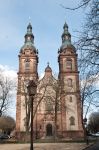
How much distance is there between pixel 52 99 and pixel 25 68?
10.8 meters

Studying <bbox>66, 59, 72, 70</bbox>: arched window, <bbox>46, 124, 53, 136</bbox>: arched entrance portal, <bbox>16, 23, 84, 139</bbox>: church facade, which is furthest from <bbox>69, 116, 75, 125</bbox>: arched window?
<bbox>66, 59, 72, 70</bbox>: arched window

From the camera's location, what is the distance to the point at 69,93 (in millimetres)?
61688

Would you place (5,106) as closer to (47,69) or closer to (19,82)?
(19,82)

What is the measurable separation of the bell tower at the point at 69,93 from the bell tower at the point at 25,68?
5.57 metres

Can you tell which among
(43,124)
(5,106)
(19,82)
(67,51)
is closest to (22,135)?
(43,124)

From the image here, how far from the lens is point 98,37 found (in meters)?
14.5

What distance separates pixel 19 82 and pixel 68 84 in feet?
34.1

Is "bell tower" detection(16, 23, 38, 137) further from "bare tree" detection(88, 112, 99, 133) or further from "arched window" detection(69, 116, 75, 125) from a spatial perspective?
"bare tree" detection(88, 112, 99, 133)

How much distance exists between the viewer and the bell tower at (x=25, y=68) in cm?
5957

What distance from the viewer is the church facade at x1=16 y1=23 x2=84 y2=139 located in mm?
58469

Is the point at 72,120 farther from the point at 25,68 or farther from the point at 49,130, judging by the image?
the point at 25,68

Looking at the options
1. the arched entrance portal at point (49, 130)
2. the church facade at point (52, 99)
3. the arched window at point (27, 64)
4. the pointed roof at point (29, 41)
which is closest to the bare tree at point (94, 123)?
the church facade at point (52, 99)

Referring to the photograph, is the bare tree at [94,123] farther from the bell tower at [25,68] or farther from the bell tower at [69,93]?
the bell tower at [25,68]

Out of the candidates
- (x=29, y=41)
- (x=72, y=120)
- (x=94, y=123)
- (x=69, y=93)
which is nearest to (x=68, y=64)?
(x=69, y=93)
